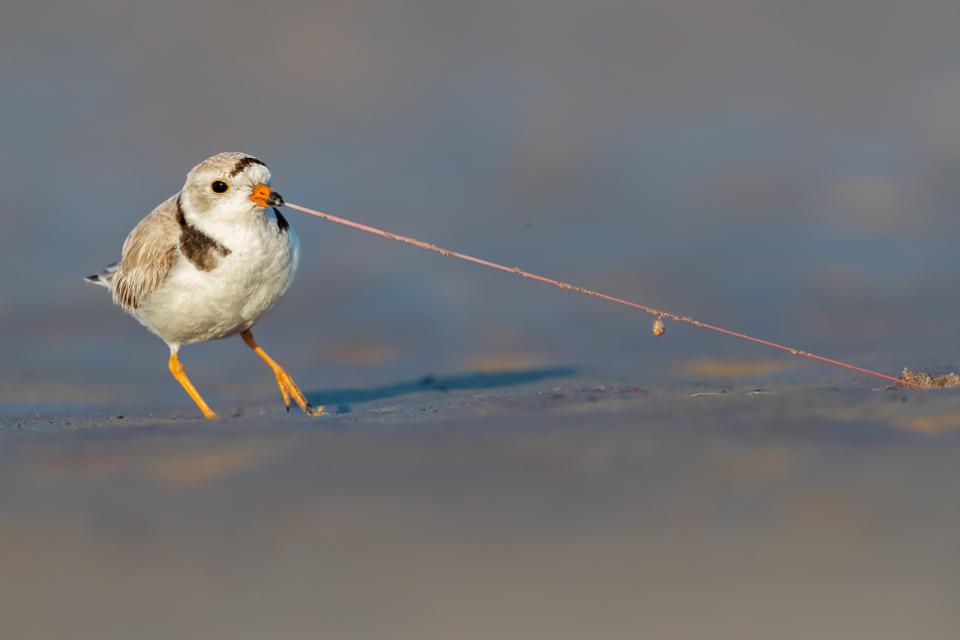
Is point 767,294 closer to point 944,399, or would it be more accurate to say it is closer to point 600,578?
point 944,399

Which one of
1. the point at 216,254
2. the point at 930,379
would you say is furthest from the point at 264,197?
the point at 930,379

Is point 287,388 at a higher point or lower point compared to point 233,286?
lower

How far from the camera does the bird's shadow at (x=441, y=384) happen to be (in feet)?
31.7

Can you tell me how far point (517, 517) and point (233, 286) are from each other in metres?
2.97

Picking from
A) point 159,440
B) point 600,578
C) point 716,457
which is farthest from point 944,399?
point 159,440

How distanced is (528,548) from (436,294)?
6.83m

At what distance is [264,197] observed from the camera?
748 centimetres

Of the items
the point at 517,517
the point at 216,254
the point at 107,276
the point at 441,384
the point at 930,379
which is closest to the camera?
the point at 517,517

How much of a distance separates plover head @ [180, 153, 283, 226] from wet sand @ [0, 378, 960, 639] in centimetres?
131

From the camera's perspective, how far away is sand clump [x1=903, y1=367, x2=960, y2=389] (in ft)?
A: 24.2

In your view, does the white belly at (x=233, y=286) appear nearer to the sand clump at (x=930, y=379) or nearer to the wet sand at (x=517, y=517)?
the wet sand at (x=517, y=517)

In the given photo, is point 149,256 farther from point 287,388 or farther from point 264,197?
point 287,388

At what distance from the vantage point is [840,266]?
38.9 ft

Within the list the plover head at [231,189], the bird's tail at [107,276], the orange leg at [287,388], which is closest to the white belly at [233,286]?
the plover head at [231,189]
